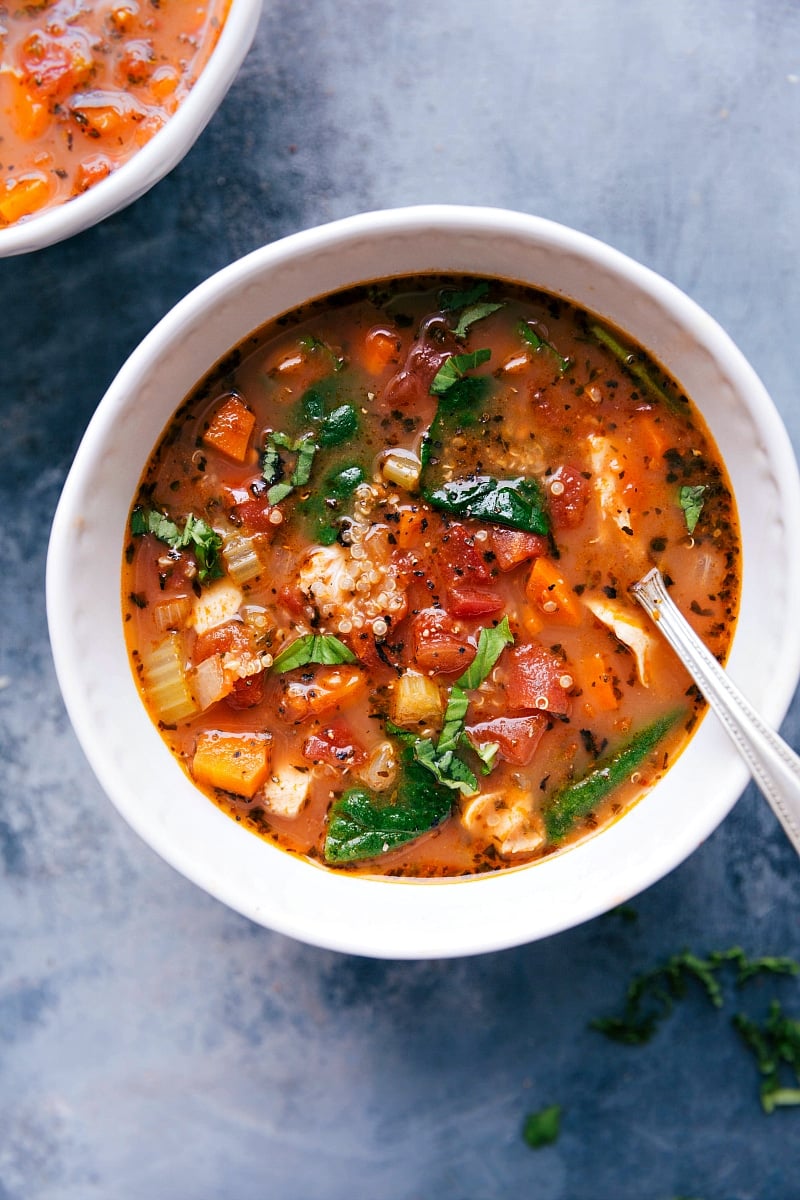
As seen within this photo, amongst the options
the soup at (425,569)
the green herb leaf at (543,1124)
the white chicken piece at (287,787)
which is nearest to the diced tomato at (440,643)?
the soup at (425,569)

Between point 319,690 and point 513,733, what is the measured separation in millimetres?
544

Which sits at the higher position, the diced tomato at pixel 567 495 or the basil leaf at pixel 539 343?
the basil leaf at pixel 539 343

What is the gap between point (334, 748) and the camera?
117 inches

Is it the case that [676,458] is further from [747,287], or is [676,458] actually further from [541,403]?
[747,287]

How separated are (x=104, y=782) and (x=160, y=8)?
2.14m

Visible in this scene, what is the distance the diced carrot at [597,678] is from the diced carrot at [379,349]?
3.17 feet

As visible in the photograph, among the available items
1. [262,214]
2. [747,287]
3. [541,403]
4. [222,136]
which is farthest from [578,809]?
[222,136]

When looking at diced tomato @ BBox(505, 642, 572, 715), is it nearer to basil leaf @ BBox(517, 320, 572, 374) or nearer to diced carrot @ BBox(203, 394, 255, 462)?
basil leaf @ BBox(517, 320, 572, 374)

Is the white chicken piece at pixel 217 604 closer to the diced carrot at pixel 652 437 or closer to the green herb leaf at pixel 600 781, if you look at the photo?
the green herb leaf at pixel 600 781

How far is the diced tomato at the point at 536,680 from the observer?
2.93m

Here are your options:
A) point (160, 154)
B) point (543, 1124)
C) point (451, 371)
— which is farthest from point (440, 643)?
point (543, 1124)

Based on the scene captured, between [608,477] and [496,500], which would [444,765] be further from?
[608,477]

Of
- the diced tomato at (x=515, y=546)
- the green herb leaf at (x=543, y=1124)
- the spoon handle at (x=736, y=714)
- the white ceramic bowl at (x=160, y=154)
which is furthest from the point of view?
the green herb leaf at (x=543, y=1124)

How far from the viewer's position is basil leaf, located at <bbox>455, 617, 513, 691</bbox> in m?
2.93
